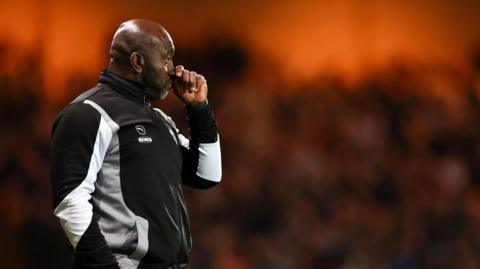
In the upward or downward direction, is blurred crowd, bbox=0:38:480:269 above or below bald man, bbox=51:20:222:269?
below

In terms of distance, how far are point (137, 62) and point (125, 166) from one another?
269mm

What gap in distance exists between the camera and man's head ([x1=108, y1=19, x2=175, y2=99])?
2350 mm

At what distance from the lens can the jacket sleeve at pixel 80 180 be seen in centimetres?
215

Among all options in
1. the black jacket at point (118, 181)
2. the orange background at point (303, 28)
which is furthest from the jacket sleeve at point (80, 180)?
the orange background at point (303, 28)

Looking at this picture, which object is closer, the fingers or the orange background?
the fingers

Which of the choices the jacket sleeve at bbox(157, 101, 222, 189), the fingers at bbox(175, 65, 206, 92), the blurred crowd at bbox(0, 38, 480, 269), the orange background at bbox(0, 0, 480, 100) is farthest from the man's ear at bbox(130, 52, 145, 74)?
the orange background at bbox(0, 0, 480, 100)

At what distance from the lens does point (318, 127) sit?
5.47m

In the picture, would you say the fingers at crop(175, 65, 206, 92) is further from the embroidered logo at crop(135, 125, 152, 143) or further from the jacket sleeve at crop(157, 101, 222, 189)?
the embroidered logo at crop(135, 125, 152, 143)

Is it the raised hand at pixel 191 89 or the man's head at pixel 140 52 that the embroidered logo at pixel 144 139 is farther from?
the raised hand at pixel 191 89

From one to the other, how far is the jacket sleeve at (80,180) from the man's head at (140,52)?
0.20 metres

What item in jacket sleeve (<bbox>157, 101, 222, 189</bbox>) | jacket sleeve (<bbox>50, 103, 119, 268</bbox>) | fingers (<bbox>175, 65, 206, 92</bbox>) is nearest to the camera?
jacket sleeve (<bbox>50, 103, 119, 268</bbox>)

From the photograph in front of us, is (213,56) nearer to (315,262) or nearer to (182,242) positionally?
(315,262)

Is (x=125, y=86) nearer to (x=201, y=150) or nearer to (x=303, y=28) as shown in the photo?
(x=201, y=150)

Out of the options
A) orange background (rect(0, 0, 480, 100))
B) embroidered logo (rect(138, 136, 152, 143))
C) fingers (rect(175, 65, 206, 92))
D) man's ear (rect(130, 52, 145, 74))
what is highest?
man's ear (rect(130, 52, 145, 74))
